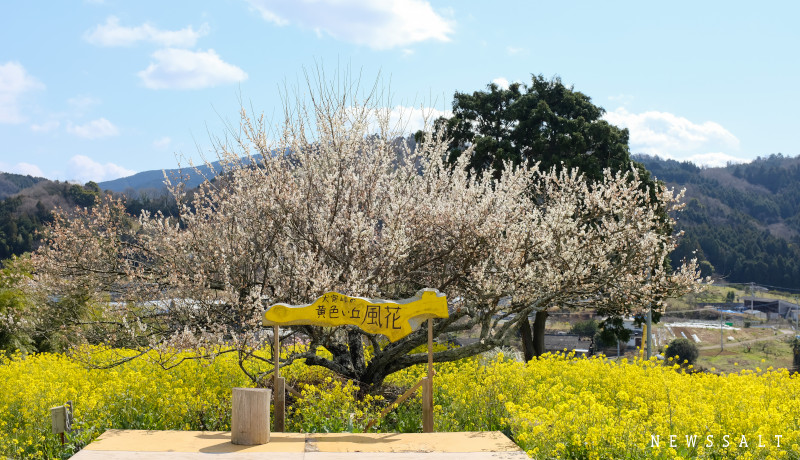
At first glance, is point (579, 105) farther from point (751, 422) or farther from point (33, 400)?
point (33, 400)

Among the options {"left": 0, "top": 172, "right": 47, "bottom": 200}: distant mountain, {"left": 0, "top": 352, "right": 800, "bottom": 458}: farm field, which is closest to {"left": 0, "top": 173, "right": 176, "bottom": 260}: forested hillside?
{"left": 0, "top": 352, "right": 800, "bottom": 458}: farm field

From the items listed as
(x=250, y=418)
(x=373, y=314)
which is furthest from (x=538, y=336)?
(x=250, y=418)

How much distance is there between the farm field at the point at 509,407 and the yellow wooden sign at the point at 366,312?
1231mm

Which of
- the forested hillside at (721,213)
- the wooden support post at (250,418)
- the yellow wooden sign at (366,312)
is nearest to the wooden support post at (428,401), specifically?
the yellow wooden sign at (366,312)

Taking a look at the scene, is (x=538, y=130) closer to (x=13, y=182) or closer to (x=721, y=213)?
(x=721, y=213)

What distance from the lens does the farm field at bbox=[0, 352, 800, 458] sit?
7168 mm

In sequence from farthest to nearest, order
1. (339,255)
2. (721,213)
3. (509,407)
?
(721,213) → (339,255) → (509,407)

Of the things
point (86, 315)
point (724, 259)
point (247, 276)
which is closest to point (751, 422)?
point (247, 276)

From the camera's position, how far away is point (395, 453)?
23.6 feet

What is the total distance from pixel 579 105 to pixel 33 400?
17.6 m

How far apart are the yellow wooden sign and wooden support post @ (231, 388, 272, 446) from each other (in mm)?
1110

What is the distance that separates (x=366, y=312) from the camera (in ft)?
27.3

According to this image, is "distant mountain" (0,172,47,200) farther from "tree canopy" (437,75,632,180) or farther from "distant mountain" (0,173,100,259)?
"tree canopy" (437,75,632,180)

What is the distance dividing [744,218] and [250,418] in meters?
126
